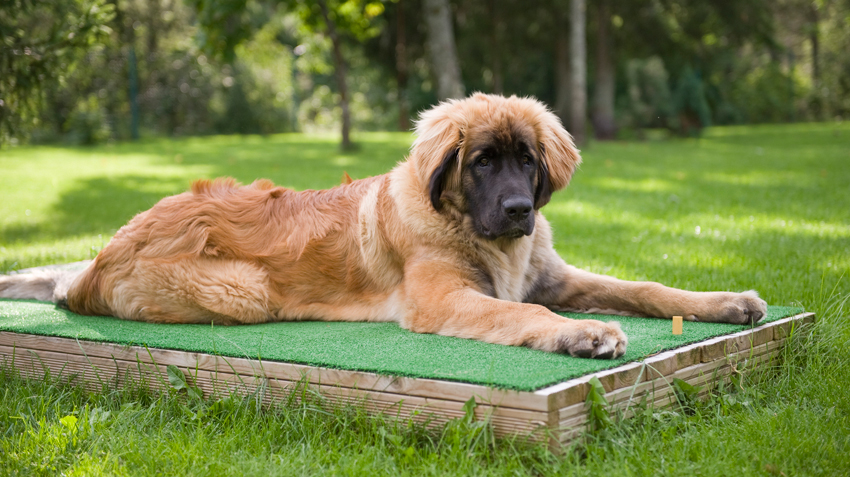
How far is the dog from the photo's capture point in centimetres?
386

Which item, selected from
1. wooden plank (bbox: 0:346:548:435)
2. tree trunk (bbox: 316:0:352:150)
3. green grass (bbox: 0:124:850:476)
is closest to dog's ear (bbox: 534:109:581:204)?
green grass (bbox: 0:124:850:476)

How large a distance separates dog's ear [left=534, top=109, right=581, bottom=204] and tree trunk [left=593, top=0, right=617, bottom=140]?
2074cm

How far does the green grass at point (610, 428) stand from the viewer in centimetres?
269

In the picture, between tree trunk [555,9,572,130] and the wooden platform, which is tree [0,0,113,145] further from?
tree trunk [555,9,572,130]

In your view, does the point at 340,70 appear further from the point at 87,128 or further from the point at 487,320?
the point at 487,320

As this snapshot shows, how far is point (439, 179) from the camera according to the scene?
13.1 feet

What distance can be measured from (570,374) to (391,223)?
1.74m

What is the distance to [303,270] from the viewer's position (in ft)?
14.1

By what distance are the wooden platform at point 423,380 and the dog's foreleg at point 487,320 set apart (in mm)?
213

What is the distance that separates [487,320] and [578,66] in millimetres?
16353

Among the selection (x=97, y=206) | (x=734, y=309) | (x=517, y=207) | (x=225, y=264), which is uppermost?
(x=517, y=207)

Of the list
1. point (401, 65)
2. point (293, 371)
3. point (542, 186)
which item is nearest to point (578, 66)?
point (401, 65)

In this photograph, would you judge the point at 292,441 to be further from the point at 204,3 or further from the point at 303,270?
the point at 204,3

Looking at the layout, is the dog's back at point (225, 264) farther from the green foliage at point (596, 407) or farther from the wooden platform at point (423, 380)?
the green foliage at point (596, 407)
